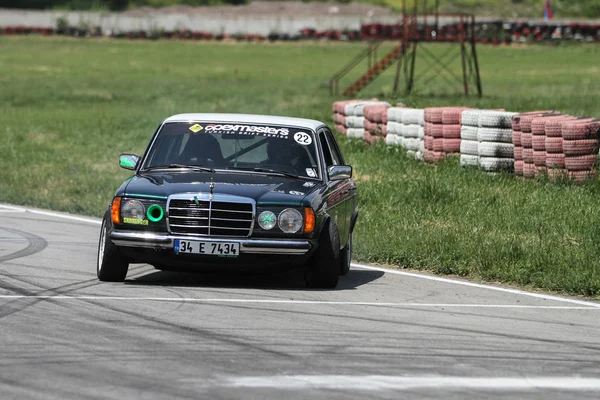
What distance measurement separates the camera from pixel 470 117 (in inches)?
771

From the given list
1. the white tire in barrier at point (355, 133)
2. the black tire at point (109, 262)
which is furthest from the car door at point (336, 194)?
the white tire in barrier at point (355, 133)

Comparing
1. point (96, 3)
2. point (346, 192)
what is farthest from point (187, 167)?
point (96, 3)

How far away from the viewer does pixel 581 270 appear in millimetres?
11500

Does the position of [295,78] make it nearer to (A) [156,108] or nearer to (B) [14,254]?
(A) [156,108]

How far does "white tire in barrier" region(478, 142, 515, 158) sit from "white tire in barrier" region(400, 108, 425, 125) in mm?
2493

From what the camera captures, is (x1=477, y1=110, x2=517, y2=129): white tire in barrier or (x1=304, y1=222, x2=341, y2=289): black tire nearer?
(x1=304, y1=222, x2=341, y2=289): black tire

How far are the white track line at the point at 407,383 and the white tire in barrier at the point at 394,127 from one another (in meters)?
15.8

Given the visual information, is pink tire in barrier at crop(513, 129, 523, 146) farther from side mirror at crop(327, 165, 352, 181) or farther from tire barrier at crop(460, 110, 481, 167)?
side mirror at crop(327, 165, 352, 181)

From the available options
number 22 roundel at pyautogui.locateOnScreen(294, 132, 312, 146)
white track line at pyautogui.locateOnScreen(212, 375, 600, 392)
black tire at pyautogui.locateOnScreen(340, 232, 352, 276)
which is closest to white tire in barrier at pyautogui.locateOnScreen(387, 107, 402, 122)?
black tire at pyautogui.locateOnScreen(340, 232, 352, 276)

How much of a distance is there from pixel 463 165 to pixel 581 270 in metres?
8.25

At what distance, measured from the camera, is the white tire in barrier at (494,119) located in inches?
739

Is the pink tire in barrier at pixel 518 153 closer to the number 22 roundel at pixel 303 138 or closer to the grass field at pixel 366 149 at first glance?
the grass field at pixel 366 149

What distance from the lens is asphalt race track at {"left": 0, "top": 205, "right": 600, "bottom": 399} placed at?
263 inches

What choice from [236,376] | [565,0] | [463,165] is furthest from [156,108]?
[565,0]
